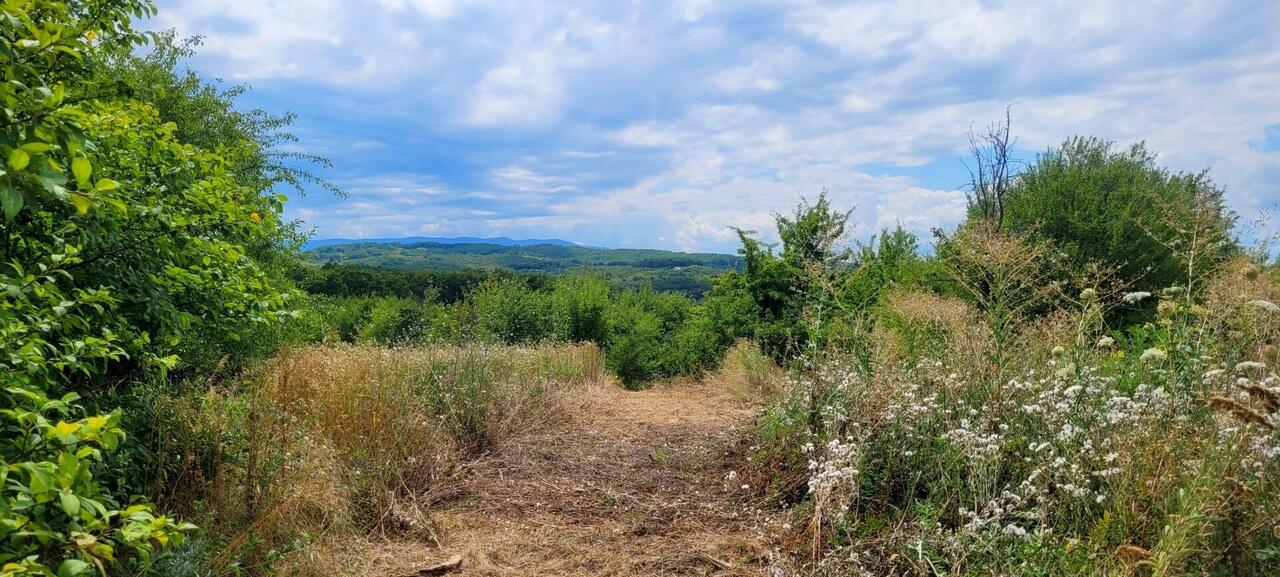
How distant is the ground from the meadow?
0.08ft

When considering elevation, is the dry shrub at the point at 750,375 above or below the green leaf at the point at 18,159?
below

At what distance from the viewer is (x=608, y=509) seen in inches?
176

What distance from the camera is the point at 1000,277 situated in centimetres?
447

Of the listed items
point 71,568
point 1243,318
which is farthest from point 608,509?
point 1243,318

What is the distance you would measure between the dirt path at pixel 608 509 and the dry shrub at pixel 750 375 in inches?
63.4

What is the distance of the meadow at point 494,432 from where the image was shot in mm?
1886

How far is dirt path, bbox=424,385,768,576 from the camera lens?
371 centimetres

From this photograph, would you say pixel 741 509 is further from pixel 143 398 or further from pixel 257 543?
pixel 143 398

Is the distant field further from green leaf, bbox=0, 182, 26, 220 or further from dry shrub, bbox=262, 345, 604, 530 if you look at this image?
green leaf, bbox=0, 182, 26, 220

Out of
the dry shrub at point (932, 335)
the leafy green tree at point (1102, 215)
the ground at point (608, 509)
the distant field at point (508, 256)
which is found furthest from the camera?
the distant field at point (508, 256)

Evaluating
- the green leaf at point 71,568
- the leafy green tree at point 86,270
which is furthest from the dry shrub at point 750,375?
the green leaf at point 71,568

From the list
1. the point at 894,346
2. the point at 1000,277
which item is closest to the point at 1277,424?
the point at 1000,277

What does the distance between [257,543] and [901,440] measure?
352 cm

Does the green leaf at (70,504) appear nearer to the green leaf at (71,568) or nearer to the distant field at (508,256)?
the green leaf at (71,568)
